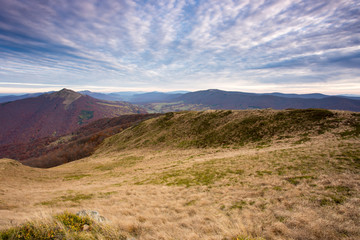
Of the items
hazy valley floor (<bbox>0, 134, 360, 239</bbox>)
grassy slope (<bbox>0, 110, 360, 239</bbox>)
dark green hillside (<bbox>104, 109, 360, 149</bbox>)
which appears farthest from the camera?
dark green hillside (<bbox>104, 109, 360, 149</bbox>)

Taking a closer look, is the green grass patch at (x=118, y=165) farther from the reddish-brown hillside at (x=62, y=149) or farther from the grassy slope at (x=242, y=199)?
the reddish-brown hillside at (x=62, y=149)

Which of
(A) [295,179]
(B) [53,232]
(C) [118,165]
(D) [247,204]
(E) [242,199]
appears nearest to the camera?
(B) [53,232]

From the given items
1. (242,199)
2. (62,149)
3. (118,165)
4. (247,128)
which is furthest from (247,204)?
(62,149)

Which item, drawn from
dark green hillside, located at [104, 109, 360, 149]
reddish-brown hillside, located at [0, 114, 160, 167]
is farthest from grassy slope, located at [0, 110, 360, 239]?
reddish-brown hillside, located at [0, 114, 160, 167]

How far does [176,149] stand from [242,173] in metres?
23.7

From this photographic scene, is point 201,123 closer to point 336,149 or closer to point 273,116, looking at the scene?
point 273,116

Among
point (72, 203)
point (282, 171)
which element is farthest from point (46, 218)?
point (282, 171)

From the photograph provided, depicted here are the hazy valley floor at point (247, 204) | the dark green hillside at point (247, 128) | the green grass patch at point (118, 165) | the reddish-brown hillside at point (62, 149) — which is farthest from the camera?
the reddish-brown hillside at point (62, 149)

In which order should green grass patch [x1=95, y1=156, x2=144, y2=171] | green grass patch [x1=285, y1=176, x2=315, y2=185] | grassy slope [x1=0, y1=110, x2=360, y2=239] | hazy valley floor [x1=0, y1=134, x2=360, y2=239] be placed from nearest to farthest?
1. hazy valley floor [x1=0, y1=134, x2=360, y2=239]
2. grassy slope [x1=0, y1=110, x2=360, y2=239]
3. green grass patch [x1=285, y1=176, x2=315, y2=185]
4. green grass patch [x1=95, y1=156, x2=144, y2=171]

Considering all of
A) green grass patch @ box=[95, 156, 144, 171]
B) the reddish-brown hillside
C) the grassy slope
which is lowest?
the reddish-brown hillside

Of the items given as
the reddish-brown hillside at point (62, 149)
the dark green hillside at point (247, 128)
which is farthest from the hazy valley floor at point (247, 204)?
the reddish-brown hillside at point (62, 149)

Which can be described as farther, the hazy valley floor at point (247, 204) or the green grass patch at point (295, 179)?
the green grass patch at point (295, 179)

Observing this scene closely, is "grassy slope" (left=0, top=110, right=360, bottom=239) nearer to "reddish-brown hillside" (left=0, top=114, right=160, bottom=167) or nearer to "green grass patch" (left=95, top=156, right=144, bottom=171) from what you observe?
"green grass patch" (left=95, top=156, right=144, bottom=171)

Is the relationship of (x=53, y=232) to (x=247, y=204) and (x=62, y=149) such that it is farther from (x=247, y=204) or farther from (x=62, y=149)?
(x=62, y=149)
